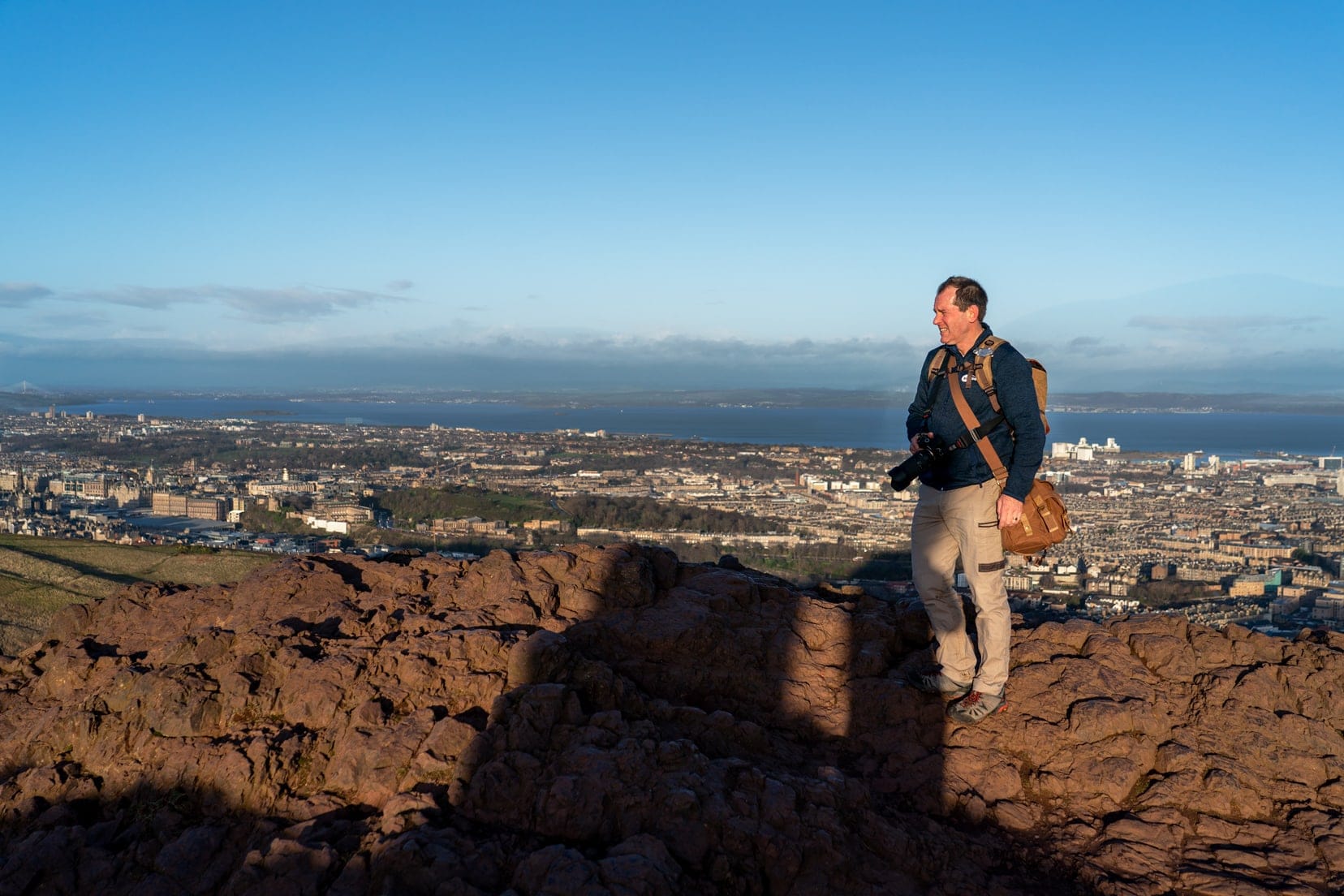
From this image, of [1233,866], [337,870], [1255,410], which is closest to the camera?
[337,870]

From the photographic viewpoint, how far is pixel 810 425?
90.9 meters

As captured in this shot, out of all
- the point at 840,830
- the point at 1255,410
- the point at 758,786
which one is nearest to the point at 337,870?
the point at 758,786

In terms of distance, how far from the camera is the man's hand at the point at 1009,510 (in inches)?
201

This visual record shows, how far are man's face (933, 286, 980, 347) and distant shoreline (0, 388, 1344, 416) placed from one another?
10344cm

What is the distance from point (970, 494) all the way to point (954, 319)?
3.60 ft

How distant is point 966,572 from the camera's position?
5.42m

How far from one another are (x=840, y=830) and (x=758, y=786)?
0.42 meters

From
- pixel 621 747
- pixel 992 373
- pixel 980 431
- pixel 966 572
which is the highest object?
pixel 992 373

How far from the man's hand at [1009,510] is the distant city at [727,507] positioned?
18.2 feet

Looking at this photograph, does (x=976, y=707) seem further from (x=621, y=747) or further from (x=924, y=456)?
(x=621, y=747)

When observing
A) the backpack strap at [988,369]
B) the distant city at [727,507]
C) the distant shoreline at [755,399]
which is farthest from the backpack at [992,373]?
the distant shoreline at [755,399]

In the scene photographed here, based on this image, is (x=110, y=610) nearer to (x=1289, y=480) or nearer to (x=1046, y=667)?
(x=1046, y=667)

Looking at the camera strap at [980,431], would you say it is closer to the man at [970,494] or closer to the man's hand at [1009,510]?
the man at [970,494]

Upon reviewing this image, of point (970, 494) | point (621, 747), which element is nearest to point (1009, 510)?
point (970, 494)
